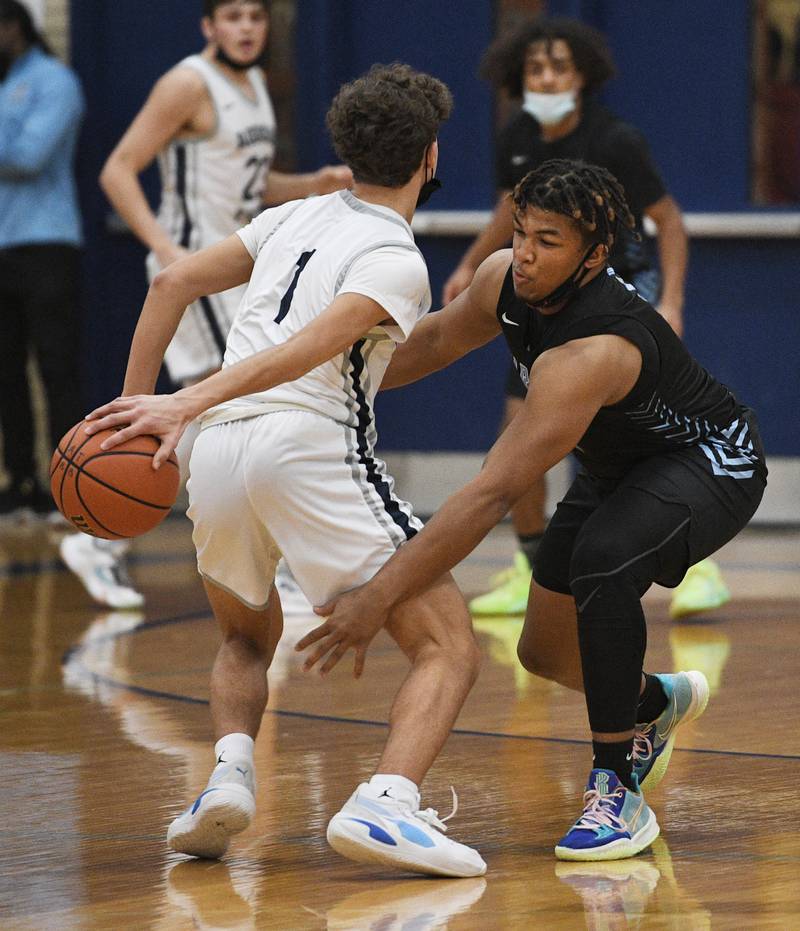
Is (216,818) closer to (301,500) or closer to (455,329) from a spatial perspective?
(301,500)

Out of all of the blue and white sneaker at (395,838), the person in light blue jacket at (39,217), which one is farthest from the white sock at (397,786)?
the person in light blue jacket at (39,217)

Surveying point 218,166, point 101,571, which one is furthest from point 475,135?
point 101,571

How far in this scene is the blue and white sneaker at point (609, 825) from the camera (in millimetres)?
3934

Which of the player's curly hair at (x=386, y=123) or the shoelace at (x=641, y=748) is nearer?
the player's curly hair at (x=386, y=123)

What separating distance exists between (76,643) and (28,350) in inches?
164

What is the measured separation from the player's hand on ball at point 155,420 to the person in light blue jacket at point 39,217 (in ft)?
20.1

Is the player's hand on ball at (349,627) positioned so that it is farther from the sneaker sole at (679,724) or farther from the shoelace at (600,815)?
the sneaker sole at (679,724)

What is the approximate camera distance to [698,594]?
7.15m

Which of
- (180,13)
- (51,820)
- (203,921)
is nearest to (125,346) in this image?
(180,13)

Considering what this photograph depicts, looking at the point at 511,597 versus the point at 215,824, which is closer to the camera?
the point at 215,824

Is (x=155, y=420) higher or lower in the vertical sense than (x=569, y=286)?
lower

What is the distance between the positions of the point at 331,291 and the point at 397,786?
100 cm

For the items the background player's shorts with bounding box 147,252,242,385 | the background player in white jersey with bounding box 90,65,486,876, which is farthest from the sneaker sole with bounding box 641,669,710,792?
the background player's shorts with bounding box 147,252,242,385

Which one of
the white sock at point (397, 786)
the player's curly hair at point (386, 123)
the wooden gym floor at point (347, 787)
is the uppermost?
the player's curly hair at point (386, 123)
